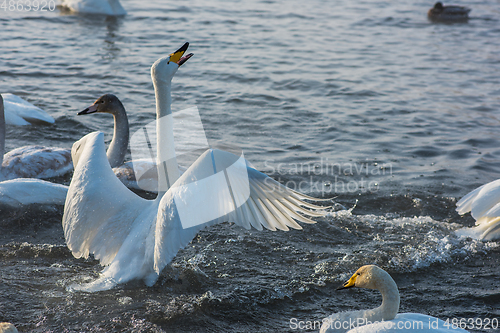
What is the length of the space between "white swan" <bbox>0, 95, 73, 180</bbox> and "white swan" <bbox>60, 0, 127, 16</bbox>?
9639mm

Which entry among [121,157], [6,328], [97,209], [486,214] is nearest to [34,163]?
[121,157]

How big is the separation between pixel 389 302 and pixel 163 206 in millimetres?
1687

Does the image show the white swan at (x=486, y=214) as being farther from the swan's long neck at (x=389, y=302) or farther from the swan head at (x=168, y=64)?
the swan head at (x=168, y=64)

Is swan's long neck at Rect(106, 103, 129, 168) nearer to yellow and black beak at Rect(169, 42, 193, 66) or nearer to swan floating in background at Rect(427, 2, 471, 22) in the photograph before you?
yellow and black beak at Rect(169, 42, 193, 66)

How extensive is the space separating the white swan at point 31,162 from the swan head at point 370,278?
14.2ft

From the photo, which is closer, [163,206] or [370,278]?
[163,206]

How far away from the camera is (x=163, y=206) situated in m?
3.42

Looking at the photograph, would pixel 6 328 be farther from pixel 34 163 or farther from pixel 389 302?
pixel 34 163

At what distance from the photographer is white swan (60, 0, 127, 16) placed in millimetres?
15062

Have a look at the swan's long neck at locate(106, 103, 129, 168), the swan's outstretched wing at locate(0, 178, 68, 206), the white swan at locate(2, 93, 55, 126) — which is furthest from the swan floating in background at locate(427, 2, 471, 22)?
the swan's outstretched wing at locate(0, 178, 68, 206)

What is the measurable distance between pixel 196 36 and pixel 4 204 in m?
8.84

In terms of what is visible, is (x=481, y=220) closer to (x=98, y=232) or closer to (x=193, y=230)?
(x=193, y=230)

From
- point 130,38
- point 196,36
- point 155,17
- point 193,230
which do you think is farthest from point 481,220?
point 155,17

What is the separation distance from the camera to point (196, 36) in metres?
13.1
